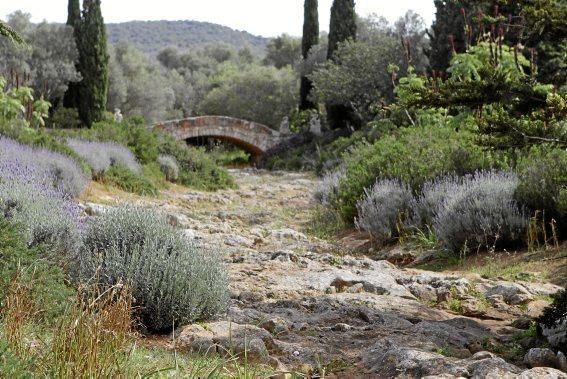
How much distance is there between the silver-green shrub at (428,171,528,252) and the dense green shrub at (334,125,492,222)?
121 centimetres

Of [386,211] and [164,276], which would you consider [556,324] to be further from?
[386,211]

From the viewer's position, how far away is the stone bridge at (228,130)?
27.9 m

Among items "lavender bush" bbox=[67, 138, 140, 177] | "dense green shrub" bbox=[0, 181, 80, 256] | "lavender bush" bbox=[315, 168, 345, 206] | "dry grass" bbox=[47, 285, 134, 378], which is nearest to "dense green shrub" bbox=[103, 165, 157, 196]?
"lavender bush" bbox=[67, 138, 140, 177]

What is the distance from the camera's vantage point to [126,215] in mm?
4871

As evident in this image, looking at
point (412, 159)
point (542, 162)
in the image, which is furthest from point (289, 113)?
point (542, 162)

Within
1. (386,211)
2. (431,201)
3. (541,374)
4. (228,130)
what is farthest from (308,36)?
(541,374)

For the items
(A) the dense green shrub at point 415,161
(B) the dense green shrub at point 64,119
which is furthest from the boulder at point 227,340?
(B) the dense green shrub at point 64,119

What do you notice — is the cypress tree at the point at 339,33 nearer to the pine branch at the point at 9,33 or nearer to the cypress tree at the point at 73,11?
the cypress tree at the point at 73,11

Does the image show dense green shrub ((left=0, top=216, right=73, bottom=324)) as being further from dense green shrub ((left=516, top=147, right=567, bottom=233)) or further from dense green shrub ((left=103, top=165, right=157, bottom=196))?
dense green shrub ((left=103, top=165, right=157, bottom=196))

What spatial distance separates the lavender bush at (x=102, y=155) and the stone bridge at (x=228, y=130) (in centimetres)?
1421

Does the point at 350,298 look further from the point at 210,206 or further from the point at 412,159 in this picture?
the point at 210,206

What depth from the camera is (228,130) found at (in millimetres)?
28281

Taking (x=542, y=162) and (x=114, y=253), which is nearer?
(x=114, y=253)

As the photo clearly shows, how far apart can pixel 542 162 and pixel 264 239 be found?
3.28 metres
